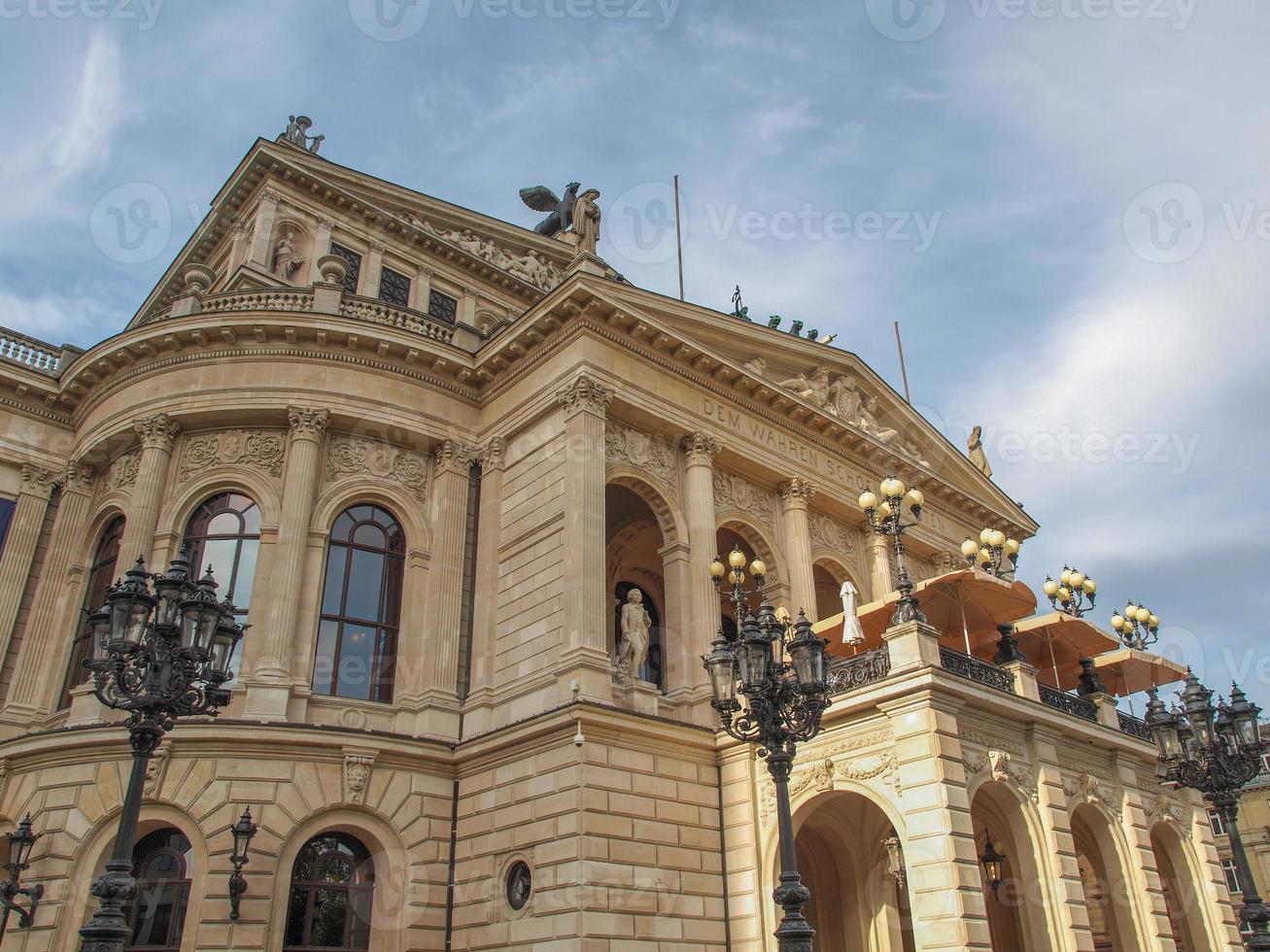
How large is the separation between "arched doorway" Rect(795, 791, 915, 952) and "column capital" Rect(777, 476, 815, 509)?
770 cm

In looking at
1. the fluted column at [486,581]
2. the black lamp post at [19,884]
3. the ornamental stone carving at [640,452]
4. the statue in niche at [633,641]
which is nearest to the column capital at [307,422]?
the fluted column at [486,581]

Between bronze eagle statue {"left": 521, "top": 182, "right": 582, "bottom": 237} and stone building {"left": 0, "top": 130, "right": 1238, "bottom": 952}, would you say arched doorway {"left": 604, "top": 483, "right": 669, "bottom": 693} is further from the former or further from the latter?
bronze eagle statue {"left": 521, "top": 182, "right": 582, "bottom": 237}

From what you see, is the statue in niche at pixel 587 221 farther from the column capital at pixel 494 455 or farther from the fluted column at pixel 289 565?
the fluted column at pixel 289 565

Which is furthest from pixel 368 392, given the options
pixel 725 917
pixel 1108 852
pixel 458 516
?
pixel 1108 852

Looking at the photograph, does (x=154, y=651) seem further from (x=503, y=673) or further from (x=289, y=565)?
(x=503, y=673)

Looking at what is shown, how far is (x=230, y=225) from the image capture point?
1281 inches

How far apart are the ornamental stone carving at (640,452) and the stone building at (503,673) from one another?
0.11 m

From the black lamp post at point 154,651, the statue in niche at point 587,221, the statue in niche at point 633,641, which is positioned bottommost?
the black lamp post at point 154,651

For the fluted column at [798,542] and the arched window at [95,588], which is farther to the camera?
the fluted column at [798,542]

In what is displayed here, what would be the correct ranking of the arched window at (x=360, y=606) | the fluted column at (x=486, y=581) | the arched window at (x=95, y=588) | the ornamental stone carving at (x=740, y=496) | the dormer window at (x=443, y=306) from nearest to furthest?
the fluted column at (x=486, y=581), the arched window at (x=360, y=606), the arched window at (x=95, y=588), the ornamental stone carving at (x=740, y=496), the dormer window at (x=443, y=306)

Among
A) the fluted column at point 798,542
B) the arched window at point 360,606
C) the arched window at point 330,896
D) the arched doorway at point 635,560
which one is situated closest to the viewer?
the arched window at point 330,896

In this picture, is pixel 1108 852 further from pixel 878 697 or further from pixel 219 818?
pixel 219 818

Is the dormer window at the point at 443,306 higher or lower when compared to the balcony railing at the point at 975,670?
higher

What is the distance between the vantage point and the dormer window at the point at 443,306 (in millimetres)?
32500
